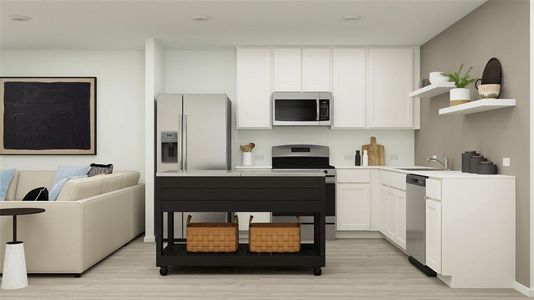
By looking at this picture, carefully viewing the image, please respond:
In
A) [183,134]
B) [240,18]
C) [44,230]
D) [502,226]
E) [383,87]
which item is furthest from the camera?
[383,87]

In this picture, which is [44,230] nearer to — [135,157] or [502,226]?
[135,157]

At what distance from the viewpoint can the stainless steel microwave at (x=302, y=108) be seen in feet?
21.0

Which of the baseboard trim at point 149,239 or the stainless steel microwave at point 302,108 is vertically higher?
the stainless steel microwave at point 302,108

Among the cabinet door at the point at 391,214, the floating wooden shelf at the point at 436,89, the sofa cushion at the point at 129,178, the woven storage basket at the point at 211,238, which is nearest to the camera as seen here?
the woven storage basket at the point at 211,238

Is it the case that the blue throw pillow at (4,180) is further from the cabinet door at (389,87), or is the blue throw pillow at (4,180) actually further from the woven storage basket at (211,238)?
the cabinet door at (389,87)

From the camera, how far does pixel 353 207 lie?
6359 millimetres

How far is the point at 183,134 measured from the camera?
20.0 feet

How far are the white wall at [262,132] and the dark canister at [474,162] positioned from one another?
2.37 m

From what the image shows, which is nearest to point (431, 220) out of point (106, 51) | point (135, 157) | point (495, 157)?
point (495, 157)

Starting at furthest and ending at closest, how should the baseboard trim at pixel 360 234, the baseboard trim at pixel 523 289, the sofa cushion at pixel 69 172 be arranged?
the baseboard trim at pixel 360 234 < the sofa cushion at pixel 69 172 < the baseboard trim at pixel 523 289

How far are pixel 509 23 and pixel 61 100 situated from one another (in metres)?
5.39

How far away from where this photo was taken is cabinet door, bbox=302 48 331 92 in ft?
21.4

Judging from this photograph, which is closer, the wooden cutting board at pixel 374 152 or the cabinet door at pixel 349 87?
the cabinet door at pixel 349 87

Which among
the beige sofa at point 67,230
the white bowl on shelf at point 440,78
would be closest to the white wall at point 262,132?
the white bowl on shelf at point 440,78
